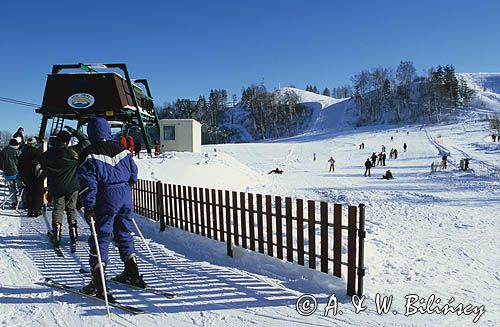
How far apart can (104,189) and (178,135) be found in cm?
1998

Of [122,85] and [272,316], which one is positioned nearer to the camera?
[272,316]

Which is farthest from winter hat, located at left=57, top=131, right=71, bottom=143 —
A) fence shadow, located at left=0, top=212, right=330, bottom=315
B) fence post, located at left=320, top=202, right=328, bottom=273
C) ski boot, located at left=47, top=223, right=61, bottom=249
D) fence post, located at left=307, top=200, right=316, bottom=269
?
fence post, located at left=320, top=202, right=328, bottom=273

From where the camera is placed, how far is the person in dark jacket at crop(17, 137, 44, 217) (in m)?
8.52

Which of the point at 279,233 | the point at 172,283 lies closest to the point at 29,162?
the point at 172,283

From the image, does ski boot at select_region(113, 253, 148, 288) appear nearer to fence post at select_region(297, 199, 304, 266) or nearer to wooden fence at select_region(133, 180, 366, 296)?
wooden fence at select_region(133, 180, 366, 296)

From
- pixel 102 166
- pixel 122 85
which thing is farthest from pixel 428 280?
pixel 122 85

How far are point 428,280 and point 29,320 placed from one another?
4873 millimetres

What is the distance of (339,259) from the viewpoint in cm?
432

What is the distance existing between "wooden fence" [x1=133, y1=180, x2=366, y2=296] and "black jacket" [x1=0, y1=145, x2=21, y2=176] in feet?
12.5

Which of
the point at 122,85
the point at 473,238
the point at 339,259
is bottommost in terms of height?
the point at 473,238

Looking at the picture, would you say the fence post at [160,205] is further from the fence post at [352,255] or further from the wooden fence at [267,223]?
the fence post at [352,255]

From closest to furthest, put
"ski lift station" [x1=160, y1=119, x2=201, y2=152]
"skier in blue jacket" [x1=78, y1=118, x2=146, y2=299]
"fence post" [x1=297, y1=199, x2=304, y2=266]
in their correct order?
"skier in blue jacket" [x1=78, y1=118, x2=146, y2=299]
"fence post" [x1=297, y1=199, x2=304, y2=266]
"ski lift station" [x1=160, y1=119, x2=201, y2=152]

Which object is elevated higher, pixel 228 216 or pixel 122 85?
pixel 122 85

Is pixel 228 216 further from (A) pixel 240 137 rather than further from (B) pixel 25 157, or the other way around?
(A) pixel 240 137
